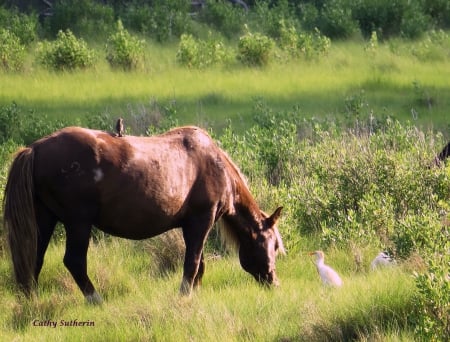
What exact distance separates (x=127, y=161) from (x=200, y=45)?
38.0ft

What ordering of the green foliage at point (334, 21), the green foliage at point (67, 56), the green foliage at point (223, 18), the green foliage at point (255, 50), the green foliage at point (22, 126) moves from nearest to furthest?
the green foliage at point (22, 126)
the green foliage at point (67, 56)
the green foliage at point (255, 50)
the green foliage at point (334, 21)
the green foliage at point (223, 18)

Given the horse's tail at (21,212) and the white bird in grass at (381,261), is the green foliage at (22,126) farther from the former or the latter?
the white bird in grass at (381,261)

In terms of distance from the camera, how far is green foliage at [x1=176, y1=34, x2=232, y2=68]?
1831 centimetres

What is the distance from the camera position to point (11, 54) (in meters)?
18.2

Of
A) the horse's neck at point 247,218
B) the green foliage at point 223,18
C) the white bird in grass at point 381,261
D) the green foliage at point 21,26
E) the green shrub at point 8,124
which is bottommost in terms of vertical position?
the green foliage at point 223,18

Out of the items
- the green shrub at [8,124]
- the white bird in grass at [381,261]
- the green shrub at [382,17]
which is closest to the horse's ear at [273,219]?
the white bird in grass at [381,261]

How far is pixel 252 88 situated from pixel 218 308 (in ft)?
33.1

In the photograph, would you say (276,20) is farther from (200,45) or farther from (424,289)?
(424,289)

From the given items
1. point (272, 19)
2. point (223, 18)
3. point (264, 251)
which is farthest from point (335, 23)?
point (264, 251)

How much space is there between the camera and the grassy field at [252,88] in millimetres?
15539

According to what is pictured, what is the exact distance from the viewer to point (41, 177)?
7449 millimetres

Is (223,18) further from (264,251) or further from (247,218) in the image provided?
(264,251)

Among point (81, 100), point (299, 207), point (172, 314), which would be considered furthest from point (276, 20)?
point (172, 314)

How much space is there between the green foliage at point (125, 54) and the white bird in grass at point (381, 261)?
1060cm
